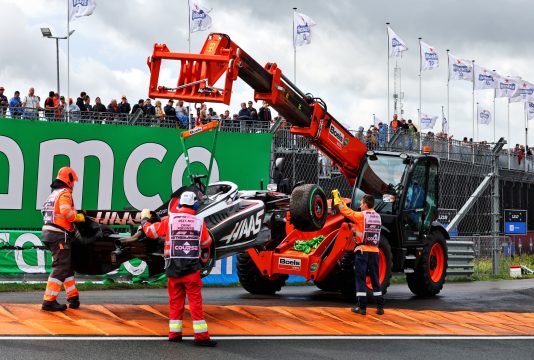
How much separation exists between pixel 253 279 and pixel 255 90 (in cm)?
385

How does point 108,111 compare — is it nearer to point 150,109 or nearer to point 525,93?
point 150,109

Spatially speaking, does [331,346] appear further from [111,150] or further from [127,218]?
[111,150]

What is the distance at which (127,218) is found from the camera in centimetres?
1112

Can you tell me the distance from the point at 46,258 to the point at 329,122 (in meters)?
6.28

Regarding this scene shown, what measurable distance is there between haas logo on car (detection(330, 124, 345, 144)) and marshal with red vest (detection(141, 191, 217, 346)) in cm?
537

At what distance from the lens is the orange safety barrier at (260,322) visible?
962 centimetres

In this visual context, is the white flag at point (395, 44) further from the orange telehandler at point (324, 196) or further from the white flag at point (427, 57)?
the orange telehandler at point (324, 196)

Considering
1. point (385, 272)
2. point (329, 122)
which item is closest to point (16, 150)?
point (329, 122)

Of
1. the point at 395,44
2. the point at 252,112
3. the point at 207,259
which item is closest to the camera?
the point at 207,259

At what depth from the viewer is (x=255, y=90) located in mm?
12578

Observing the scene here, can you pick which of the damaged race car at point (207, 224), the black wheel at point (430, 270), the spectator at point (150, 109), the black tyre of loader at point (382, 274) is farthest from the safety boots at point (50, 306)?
the spectator at point (150, 109)

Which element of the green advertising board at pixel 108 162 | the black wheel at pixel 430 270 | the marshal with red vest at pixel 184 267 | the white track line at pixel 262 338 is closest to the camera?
the white track line at pixel 262 338

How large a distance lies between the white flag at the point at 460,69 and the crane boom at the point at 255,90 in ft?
97.8

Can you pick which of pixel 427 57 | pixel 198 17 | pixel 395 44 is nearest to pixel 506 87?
pixel 427 57
